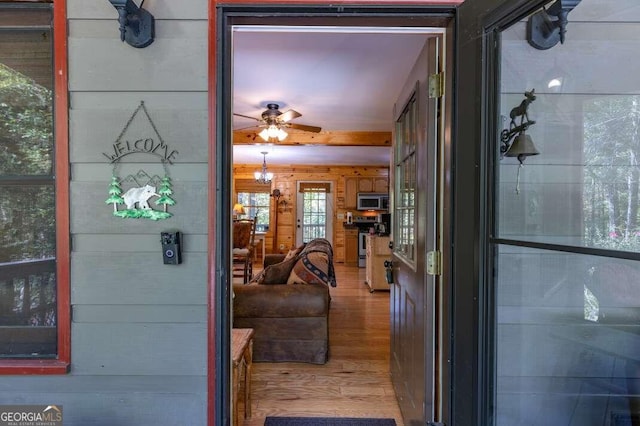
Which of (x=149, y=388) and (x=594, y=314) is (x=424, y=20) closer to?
(x=594, y=314)

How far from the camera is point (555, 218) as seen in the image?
1.07 meters

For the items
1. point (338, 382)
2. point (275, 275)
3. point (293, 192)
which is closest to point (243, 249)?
point (275, 275)

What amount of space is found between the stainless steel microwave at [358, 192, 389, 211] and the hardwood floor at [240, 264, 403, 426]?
4.74m

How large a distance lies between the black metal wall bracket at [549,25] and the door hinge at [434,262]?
2.64 ft

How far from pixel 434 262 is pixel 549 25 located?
893 millimetres

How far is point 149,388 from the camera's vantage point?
1231mm

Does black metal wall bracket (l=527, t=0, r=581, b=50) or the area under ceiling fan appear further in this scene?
the area under ceiling fan

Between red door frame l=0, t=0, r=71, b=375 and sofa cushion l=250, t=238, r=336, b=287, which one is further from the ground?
red door frame l=0, t=0, r=71, b=375

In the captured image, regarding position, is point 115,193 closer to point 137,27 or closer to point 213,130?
point 213,130

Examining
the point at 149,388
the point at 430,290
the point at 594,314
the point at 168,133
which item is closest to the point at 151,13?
the point at 168,133

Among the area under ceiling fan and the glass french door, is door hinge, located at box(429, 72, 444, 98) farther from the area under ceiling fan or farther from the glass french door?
the area under ceiling fan

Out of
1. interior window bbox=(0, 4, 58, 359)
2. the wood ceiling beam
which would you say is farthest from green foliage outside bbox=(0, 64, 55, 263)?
the wood ceiling beam

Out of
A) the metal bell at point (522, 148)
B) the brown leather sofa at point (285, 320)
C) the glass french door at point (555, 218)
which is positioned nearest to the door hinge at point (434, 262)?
the glass french door at point (555, 218)

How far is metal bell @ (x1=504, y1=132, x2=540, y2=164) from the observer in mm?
1089
